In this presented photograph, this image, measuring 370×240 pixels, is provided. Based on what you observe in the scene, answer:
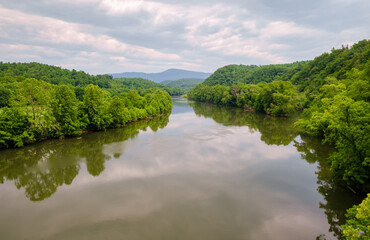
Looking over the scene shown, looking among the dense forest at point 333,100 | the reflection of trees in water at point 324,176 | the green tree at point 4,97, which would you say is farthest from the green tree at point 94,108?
the dense forest at point 333,100

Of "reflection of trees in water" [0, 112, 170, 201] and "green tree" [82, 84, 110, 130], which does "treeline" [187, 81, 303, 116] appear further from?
"green tree" [82, 84, 110, 130]

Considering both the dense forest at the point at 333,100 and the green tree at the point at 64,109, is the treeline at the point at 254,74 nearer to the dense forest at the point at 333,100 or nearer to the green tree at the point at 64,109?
the dense forest at the point at 333,100

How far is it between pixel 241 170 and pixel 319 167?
867cm

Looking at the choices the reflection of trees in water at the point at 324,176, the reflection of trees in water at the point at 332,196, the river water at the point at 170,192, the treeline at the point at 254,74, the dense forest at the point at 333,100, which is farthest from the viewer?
the treeline at the point at 254,74

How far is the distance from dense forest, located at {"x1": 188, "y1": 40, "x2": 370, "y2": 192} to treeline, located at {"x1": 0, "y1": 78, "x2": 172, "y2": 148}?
34.6 meters

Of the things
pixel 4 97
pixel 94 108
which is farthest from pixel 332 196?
pixel 4 97

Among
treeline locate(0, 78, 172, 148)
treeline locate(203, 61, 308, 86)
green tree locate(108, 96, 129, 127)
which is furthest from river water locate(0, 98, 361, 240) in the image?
treeline locate(203, 61, 308, 86)

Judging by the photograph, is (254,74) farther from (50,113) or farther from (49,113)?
(49,113)

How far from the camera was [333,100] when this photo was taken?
25.8 meters

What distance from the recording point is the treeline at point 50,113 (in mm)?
28797

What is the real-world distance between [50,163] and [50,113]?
11433 millimetres

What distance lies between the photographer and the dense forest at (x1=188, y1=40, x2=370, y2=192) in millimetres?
15734

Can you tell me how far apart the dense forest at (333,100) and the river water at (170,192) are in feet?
9.03

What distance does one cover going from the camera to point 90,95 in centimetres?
3944
